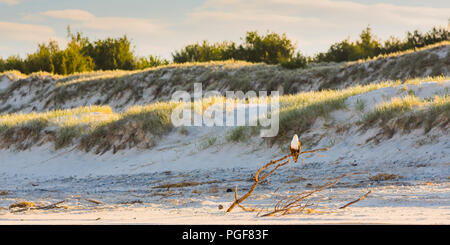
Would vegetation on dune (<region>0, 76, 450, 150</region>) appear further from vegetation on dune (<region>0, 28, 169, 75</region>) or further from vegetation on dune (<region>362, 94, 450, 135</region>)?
vegetation on dune (<region>0, 28, 169, 75</region>)

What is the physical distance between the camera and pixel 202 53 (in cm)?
4309

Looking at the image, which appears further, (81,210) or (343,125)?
(343,125)

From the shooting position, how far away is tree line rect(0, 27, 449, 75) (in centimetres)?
3375

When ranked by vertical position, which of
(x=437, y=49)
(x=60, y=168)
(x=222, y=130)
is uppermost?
(x=437, y=49)

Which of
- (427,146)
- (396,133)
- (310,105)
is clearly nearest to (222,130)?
(310,105)

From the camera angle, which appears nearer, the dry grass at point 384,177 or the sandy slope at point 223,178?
the sandy slope at point 223,178

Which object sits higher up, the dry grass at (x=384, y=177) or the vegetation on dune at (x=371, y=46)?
the vegetation on dune at (x=371, y=46)

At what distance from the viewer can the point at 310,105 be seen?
12.4 m

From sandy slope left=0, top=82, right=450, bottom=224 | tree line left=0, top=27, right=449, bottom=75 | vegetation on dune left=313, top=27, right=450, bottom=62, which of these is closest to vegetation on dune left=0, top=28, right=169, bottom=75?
tree line left=0, top=27, right=449, bottom=75

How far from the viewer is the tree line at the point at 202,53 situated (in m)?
33.8

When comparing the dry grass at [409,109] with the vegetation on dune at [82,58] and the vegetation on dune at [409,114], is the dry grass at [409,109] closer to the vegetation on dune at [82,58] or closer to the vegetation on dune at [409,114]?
the vegetation on dune at [409,114]

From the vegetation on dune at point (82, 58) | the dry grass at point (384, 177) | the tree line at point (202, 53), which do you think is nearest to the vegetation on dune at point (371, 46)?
the tree line at point (202, 53)
